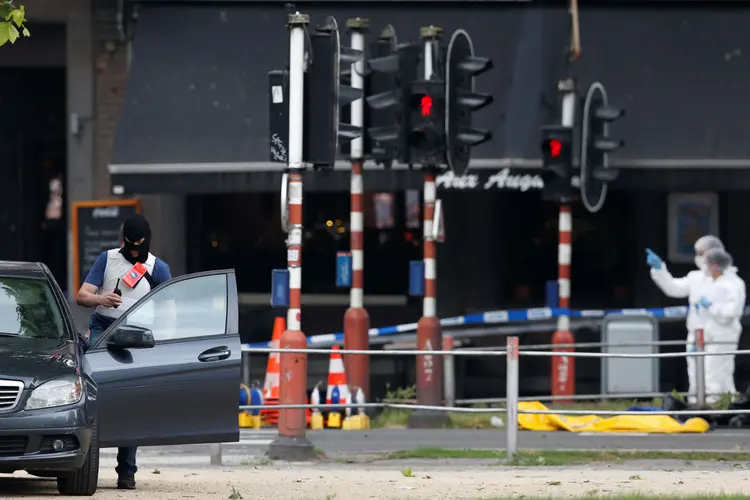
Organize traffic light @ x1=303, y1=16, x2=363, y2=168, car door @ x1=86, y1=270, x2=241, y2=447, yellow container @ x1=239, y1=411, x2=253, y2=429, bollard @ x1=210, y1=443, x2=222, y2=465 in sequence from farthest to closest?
yellow container @ x1=239, y1=411, x2=253, y2=429 < traffic light @ x1=303, y1=16, x2=363, y2=168 < bollard @ x1=210, y1=443, x2=222, y2=465 < car door @ x1=86, y1=270, x2=241, y2=447

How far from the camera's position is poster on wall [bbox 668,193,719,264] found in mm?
20906

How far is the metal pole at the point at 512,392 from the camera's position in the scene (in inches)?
548

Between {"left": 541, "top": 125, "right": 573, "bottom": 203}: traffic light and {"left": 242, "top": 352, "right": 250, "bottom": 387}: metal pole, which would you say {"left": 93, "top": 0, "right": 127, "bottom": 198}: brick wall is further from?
{"left": 541, "top": 125, "right": 573, "bottom": 203}: traffic light

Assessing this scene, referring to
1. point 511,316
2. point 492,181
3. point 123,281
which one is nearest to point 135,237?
point 123,281

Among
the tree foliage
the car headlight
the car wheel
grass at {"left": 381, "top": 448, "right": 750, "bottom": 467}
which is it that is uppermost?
the tree foliage

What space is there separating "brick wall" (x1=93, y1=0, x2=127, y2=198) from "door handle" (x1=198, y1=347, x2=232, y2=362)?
9.83 m

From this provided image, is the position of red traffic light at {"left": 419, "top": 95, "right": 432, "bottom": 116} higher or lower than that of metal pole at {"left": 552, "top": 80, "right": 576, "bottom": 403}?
higher

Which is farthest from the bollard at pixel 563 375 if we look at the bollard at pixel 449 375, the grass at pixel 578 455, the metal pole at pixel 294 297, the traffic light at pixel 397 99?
the metal pole at pixel 294 297

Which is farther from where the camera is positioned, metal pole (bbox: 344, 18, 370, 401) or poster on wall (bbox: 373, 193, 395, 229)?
poster on wall (bbox: 373, 193, 395, 229)

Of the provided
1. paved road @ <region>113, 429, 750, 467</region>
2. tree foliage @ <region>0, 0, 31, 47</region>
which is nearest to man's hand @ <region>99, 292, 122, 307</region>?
tree foliage @ <region>0, 0, 31, 47</region>

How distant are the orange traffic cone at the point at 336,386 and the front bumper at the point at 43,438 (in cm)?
697

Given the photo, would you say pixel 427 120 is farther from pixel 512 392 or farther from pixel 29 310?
pixel 29 310

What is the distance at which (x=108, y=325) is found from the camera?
1183 cm

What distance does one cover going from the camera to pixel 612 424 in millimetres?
16328
